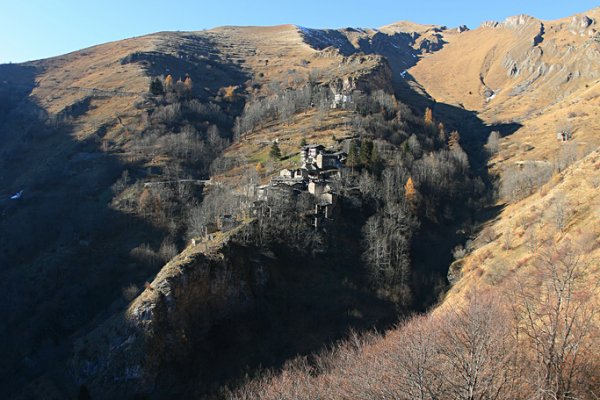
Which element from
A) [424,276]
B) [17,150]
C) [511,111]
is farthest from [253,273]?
[511,111]

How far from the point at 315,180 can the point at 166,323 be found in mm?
34182

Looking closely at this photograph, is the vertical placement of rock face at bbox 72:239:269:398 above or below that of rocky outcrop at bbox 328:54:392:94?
below

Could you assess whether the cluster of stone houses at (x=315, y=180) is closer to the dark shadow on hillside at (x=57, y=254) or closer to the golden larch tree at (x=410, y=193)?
the golden larch tree at (x=410, y=193)

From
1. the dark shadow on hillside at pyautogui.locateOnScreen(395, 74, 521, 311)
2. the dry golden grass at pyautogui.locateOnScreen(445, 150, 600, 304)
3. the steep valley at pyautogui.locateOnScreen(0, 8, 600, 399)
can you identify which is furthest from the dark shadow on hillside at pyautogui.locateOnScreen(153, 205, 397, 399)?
the dry golden grass at pyautogui.locateOnScreen(445, 150, 600, 304)

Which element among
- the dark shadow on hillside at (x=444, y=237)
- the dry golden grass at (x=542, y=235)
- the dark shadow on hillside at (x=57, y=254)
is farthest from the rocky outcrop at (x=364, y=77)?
the dry golden grass at (x=542, y=235)

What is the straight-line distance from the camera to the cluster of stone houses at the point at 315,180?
5947 cm

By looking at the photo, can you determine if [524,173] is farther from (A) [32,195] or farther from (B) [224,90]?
(B) [224,90]

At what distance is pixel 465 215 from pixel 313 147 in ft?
106

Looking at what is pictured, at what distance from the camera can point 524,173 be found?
81.8 meters

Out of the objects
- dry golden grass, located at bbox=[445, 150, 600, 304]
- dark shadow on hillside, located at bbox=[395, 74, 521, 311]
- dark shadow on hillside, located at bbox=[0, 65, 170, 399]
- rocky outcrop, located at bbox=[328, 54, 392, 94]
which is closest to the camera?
dry golden grass, located at bbox=[445, 150, 600, 304]

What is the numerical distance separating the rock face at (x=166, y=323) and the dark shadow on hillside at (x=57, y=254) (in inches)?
227

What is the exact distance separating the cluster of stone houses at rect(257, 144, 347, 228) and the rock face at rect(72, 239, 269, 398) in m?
14.5

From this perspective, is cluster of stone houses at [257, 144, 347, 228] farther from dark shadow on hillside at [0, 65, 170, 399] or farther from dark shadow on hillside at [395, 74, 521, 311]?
dark shadow on hillside at [0, 65, 170, 399]

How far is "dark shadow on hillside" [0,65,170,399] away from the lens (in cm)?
5256
